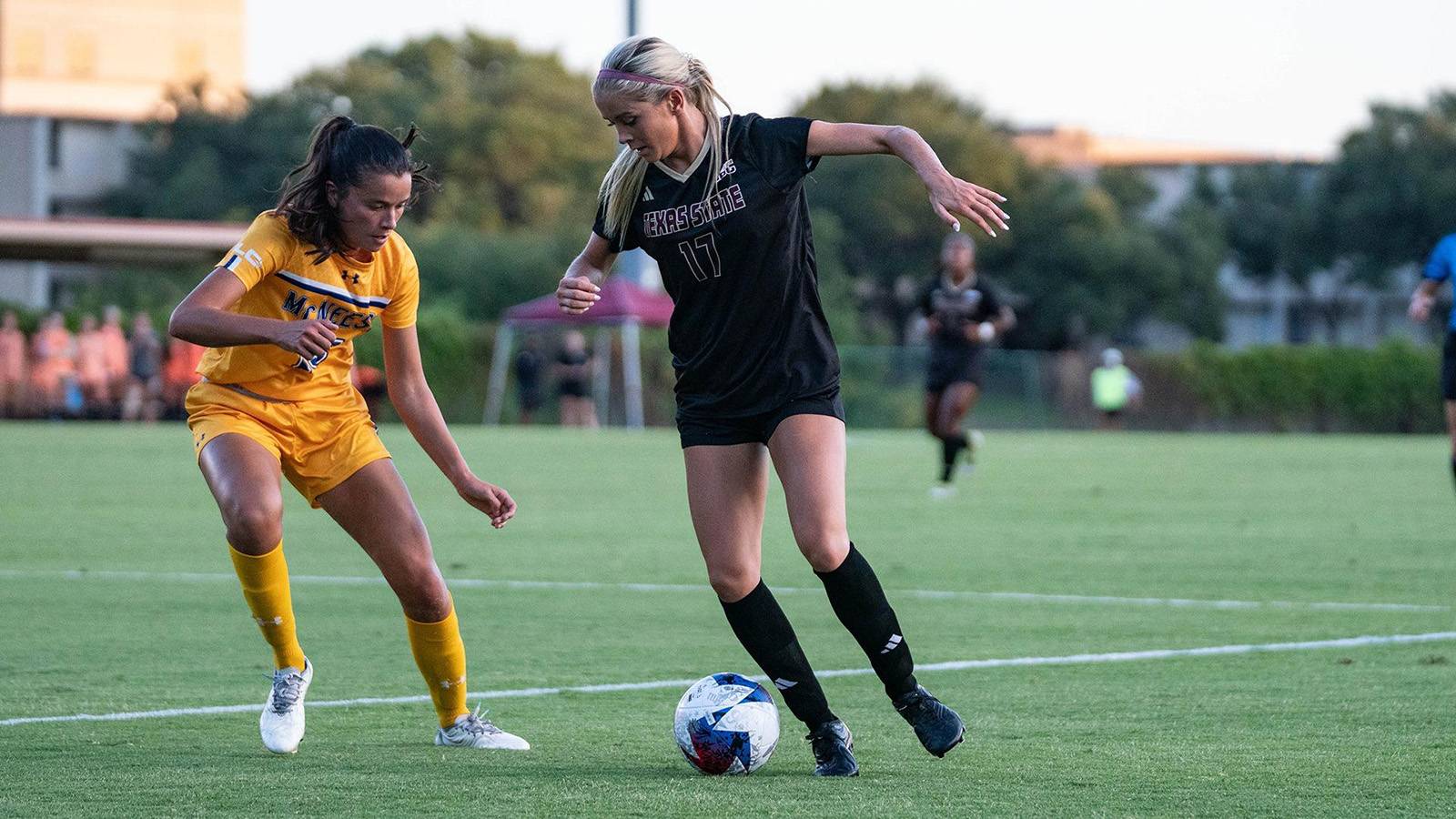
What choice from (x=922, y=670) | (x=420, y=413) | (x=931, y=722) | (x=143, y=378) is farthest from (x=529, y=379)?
(x=931, y=722)

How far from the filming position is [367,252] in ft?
18.7

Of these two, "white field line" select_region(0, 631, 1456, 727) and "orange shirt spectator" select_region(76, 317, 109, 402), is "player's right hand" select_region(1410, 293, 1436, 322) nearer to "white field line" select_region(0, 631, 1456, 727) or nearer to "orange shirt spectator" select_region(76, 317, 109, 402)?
"white field line" select_region(0, 631, 1456, 727)

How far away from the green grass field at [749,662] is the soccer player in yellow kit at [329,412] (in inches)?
11.3

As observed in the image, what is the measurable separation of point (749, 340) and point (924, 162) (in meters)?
0.66

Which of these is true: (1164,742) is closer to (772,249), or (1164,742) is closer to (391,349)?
(772,249)

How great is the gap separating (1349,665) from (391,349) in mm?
3591

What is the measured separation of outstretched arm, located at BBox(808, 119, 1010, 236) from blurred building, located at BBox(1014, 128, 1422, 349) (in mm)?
64520

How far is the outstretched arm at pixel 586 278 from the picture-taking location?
5512mm

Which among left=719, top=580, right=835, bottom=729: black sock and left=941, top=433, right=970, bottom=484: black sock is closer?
left=719, top=580, right=835, bottom=729: black sock

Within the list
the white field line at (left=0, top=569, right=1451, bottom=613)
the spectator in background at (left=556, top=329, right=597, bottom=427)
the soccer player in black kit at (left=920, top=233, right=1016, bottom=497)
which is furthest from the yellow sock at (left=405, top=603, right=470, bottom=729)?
the spectator in background at (left=556, top=329, right=597, bottom=427)

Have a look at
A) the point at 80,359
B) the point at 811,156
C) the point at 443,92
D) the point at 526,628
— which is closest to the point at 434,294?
the point at 80,359

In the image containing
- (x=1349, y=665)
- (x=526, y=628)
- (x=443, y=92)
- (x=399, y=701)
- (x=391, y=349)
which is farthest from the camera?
(x=443, y=92)

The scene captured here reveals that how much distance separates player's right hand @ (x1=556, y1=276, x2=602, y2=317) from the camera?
5504mm

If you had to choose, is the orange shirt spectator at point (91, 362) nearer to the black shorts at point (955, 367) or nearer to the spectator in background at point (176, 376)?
the spectator in background at point (176, 376)
